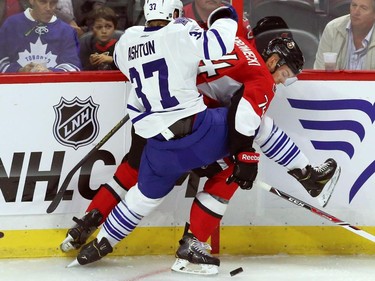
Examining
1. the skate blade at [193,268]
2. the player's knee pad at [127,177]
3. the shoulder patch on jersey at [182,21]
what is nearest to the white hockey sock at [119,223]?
the player's knee pad at [127,177]

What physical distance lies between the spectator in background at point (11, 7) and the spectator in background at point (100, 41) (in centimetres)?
29

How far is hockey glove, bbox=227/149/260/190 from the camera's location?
4270 millimetres

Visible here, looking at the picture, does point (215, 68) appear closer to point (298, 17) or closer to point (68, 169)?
point (298, 17)

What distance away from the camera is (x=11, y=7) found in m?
4.62

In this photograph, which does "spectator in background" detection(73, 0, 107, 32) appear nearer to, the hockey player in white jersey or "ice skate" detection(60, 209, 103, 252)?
the hockey player in white jersey

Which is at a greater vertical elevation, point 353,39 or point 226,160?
point 353,39

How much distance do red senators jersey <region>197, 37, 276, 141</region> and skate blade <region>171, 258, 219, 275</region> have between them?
23.2 inches

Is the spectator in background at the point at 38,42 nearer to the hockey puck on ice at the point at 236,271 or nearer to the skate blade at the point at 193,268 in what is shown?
the skate blade at the point at 193,268

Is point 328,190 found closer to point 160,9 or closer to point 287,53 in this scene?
point 287,53

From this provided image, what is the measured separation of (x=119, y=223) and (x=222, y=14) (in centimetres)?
96

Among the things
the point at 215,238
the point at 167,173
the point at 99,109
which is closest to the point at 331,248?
the point at 215,238

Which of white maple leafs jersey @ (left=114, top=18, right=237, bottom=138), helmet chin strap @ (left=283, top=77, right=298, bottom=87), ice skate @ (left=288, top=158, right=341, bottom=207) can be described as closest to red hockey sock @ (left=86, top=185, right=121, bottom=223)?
white maple leafs jersey @ (left=114, top=18, right=237, bottom=138)

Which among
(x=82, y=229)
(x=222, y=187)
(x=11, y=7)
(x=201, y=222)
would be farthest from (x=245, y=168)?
(x=11, y=7)

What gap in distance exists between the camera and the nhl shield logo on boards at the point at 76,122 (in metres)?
4.61
